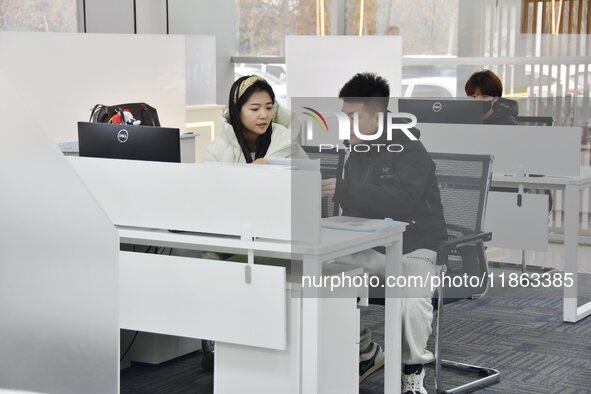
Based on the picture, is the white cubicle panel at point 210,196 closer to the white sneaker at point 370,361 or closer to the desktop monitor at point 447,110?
the white sneaker at point 370,361

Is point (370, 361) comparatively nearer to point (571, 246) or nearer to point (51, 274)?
point (571, 246)

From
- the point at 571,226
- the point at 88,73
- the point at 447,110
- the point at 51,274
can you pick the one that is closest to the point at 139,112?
the point at 88,73

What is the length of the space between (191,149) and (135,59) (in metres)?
0.87

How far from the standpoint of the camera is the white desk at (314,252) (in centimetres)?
286

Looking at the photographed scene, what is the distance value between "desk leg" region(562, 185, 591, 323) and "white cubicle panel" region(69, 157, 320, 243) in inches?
83.7

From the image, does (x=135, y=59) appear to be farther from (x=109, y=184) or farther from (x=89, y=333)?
(x=89, y=333)

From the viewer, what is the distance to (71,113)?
5.21m

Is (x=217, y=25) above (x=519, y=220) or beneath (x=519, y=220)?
above

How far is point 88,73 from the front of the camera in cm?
536

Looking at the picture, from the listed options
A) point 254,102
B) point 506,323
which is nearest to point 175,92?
point 254,102

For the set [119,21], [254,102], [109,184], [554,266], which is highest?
[119,21]

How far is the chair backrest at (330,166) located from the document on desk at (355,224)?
0.64 meters

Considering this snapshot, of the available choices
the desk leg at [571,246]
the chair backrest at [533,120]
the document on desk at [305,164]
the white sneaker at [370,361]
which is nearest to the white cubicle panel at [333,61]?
the chair backrest at [533,120]

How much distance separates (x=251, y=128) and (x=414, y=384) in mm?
1338
